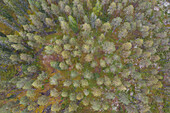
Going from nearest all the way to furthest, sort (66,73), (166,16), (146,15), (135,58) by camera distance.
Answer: (66,73) < (135,58) < (146,15) < (166,16)

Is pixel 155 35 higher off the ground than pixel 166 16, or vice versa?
pixel 166 16

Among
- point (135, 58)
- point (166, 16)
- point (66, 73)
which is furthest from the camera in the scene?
point (166, 16)

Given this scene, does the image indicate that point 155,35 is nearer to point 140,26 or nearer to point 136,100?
point 140,26

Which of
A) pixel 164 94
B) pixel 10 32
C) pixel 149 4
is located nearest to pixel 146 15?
pixel 149 4

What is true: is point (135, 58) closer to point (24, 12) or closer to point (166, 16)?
point (166, 16)

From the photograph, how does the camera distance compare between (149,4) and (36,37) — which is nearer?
(36,37)

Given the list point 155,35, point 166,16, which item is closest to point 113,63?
point 155,35

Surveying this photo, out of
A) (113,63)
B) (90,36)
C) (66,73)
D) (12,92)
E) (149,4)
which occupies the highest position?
(149,4)
